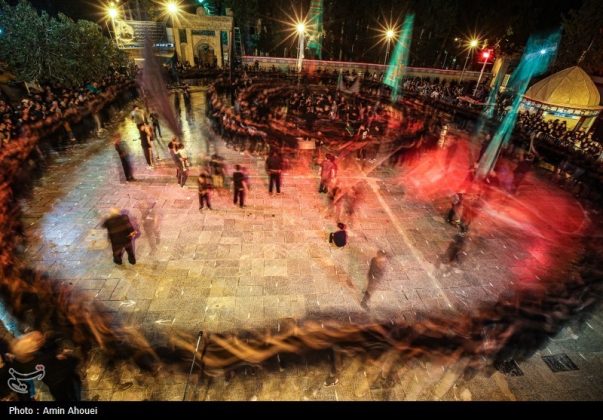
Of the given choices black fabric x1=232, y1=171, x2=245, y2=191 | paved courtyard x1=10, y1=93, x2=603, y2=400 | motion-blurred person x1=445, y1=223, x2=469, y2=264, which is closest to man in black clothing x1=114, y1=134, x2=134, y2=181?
paved courtyard x1=10, y1=93, x2=603, y2=400

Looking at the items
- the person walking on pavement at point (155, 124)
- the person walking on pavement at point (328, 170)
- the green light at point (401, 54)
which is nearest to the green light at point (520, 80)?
the person walking on pavement at point (328, 170)

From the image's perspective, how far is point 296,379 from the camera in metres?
4.69

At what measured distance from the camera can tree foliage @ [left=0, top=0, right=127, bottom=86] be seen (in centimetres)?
1307

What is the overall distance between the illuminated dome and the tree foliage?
29116 millimetres

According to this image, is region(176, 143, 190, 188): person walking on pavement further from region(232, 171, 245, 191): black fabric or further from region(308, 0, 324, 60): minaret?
region(308, 0, 324, 60): minaret

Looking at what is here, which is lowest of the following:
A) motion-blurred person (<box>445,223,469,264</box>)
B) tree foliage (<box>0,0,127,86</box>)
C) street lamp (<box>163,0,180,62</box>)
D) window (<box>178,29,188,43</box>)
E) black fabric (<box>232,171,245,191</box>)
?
motion-blurred person (<box>445,223,469,264</box>)

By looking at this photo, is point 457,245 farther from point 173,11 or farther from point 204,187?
point 173,11

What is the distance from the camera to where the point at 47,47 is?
13922mm

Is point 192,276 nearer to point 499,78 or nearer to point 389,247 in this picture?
point 389,247

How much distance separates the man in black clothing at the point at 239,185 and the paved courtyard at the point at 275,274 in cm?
29

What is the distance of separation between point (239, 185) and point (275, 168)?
139 cm

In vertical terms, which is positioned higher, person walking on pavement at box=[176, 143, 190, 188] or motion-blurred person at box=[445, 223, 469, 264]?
person walking on pavement at box=[176, 143, 190, 188]

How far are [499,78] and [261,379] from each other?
1902 inches

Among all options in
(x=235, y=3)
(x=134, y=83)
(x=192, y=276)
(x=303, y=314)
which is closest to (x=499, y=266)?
(x=303, y=314)
